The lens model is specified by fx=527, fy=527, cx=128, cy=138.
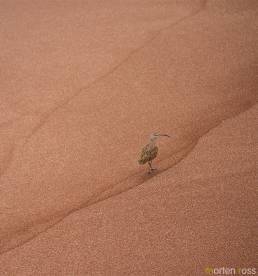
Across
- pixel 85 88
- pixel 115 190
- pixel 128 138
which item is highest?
pixel 85 88

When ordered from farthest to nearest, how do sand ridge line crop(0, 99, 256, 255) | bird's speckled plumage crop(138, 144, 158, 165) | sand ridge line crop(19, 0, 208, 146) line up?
sand ridge line crop(19, 0, 208, 146) → bird's speckled plumage crop(138, 144, 158, 165) → sand ridge line crop(0, 99, 256, 255)

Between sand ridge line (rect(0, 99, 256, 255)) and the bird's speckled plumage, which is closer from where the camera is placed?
sand ridge line (rect(0, 99, 256, 255))

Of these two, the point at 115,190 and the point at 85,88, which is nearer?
the point at 115,190

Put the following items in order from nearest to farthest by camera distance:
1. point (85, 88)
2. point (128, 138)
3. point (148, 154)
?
point (148, 154), point (128, 138), point (85, 88)

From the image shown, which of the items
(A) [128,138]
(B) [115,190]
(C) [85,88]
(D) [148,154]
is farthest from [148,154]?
(C) [85,88]

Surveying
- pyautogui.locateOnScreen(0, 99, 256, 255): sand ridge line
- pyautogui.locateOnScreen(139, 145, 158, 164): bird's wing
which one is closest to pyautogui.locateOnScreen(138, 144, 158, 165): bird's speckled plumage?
pyautogui.locateOnScreen(139, 145, 158, 164): bird's wing

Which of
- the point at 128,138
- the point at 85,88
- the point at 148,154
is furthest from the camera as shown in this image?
the point at 85,88

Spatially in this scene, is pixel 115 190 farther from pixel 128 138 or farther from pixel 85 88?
pixel 85 88

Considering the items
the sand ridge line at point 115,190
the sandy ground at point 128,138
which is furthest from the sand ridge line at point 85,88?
the sand ridge line at point 115,190

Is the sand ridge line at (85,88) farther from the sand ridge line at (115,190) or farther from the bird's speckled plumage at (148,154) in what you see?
the bird's speckled plumage at (148,154)

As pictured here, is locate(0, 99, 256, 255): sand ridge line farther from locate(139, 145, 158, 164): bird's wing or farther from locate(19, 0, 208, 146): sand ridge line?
locate(19, 0, 208, 146): sand ridge line
